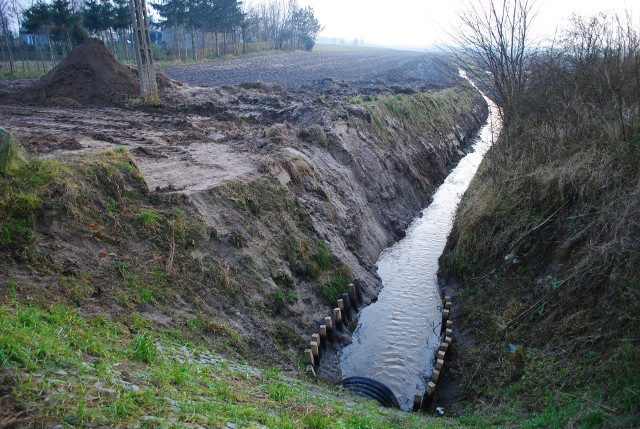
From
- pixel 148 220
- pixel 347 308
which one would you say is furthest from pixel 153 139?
pixel 347 308

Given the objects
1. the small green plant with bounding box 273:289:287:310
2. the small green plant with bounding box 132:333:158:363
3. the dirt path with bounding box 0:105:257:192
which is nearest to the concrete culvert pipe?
the small green plant with bounding box 273:289:287:310

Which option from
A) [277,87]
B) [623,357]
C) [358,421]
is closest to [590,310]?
[623,357]

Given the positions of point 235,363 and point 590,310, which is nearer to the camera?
point 235,363

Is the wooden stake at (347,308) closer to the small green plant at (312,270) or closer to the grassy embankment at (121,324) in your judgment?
the small green plant at (312,270)

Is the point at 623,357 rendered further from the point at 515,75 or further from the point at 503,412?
the point at 515,75

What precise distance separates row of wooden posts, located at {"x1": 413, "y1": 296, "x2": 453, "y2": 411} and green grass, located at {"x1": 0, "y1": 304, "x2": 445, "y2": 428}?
1.37 meters

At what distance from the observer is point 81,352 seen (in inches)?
224

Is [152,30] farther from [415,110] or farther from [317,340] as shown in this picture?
[317,340]

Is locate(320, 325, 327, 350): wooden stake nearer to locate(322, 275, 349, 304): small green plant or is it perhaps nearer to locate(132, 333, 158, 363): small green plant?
locate(322, 275, 349, 304): small green plant

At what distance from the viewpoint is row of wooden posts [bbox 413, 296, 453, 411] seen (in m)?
9.44

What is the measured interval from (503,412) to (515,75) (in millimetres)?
12184

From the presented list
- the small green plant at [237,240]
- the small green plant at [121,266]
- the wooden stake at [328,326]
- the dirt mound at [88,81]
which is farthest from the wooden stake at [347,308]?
the dirt mound at [88,81]

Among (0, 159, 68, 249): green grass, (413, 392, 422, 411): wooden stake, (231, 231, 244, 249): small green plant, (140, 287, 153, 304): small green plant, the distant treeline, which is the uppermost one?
the distant treeline

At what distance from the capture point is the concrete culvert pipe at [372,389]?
31.1 ft
